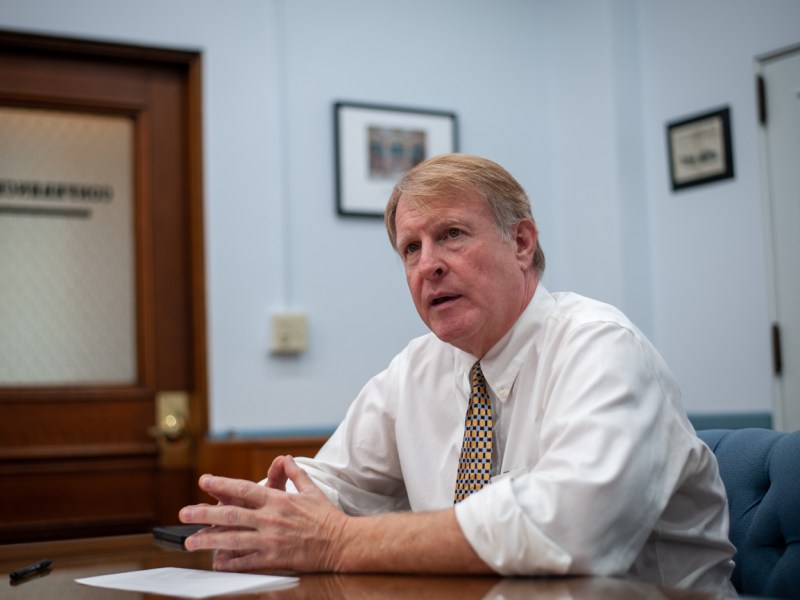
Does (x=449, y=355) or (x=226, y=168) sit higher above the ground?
(x=226, y=168)

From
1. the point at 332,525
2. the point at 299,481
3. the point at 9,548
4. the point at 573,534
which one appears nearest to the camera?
the point at 573,534

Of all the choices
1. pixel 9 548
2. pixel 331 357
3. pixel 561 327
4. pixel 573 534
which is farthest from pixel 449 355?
pixel 331 357

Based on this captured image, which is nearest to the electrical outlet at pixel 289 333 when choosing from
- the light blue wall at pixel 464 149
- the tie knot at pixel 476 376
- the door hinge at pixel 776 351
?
the light blue wall at pixel 464 149

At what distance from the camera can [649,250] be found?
138 inches

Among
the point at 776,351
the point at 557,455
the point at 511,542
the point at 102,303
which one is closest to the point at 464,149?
the point at 776,351

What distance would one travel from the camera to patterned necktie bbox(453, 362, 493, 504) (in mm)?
1494

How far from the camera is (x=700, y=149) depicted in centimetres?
329

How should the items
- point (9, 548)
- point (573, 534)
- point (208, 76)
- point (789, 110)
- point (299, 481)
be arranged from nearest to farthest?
point (573, 534) → point (299, 481) → point (9, 548) → point (789, 110) → point (208, 76)

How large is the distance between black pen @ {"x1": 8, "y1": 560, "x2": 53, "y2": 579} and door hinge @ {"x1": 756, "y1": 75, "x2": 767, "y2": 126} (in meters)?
2.57

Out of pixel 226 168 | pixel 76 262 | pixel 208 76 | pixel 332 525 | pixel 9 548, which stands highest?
pixel 208 76

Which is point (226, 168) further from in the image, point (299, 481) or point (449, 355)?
point (299, 481)

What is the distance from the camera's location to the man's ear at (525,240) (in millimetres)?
1636

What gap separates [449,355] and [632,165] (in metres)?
2.01

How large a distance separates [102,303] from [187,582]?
2091mm
